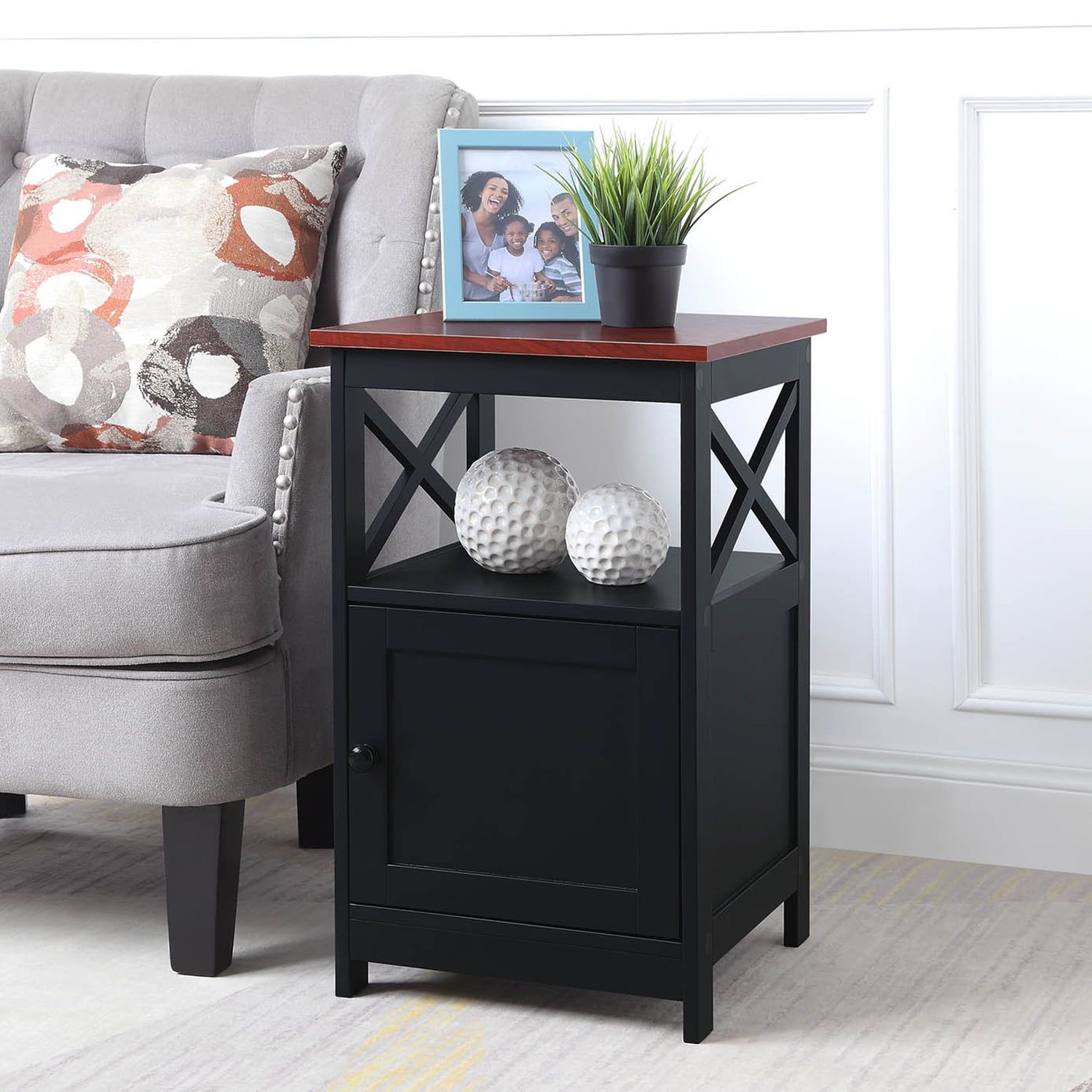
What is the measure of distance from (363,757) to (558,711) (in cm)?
19

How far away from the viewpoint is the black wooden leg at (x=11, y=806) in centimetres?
209

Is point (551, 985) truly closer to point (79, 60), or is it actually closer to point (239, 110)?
point (239, 110)

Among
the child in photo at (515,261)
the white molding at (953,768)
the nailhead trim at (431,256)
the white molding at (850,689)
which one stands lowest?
the white molding at (953,768)

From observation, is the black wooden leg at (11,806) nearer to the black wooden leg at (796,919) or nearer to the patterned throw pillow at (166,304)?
the patterned throw pillow at (166,304)

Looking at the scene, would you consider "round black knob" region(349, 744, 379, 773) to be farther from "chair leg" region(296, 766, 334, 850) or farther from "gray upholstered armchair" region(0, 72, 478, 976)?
"chair leg" region(296, 766, 334, 850)

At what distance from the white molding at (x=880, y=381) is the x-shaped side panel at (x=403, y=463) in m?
0.54

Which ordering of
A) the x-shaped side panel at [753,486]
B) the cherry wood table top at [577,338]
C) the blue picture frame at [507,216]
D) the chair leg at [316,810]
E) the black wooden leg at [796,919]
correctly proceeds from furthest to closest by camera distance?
the chair leg at [316,810], the black wooden leg at [796,919], the blue picture frame at [507,216], the x-shaped side panel at [753,486], the cherry wood table top at [577,338]

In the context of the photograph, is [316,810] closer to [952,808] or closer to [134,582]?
[134,582]

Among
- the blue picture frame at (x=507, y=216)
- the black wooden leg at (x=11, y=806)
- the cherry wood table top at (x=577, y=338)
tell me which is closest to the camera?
the cherry wood table top at (x=577, y=338)

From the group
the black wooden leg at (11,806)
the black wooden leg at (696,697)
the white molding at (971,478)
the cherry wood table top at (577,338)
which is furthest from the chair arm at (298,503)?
the white molding at (971,478)

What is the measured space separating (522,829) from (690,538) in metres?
0.31

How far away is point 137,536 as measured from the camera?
4.90 ft

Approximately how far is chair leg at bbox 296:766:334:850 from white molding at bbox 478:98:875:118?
847 mm

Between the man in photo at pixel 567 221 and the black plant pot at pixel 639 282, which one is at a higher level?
the man in photo at pixel 567 221
